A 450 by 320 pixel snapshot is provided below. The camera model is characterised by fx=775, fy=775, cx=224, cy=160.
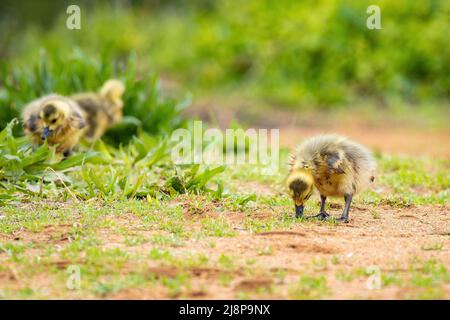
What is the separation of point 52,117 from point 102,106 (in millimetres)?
1625

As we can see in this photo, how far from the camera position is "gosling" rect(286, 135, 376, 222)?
602 cm

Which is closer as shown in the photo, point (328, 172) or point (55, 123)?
point (328, 172)

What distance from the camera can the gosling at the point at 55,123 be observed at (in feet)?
25.6

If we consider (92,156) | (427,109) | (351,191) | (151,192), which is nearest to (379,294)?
(351,191)

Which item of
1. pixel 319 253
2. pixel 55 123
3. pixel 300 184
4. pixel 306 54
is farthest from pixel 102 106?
pixel 306 54

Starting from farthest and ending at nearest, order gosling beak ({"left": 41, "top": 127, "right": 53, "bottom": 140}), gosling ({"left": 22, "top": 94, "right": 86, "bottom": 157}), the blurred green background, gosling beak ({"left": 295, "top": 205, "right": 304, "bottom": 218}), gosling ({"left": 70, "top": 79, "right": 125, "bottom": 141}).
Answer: the blurred green background → gosling ({"left": 70, "top": 79, "right": 125, "bottom": 141}) → gosling ({"left": 22, "top": 94, "right": 86, "bottom": 157}) → gosling beak ({"left": 41, "top": 127, "right": 53, "bottom": 140}) → gosling beak ({"left": 295, "top": 205, "right": 304, "bottom": 218})

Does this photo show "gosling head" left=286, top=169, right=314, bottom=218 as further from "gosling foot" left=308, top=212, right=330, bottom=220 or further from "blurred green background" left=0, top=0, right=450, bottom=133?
"blurred green background" left=0, top=0, right=450, bottom=133

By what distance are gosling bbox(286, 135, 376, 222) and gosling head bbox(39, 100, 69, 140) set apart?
9.04 feet

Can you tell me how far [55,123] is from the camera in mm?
7852

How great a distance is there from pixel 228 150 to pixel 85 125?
6.44 ft

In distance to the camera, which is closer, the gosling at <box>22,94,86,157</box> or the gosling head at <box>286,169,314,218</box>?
the gosling head at <box>286,169,314,218</box>

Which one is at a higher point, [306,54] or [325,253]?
[306,54]

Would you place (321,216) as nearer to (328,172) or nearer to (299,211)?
(299,211)

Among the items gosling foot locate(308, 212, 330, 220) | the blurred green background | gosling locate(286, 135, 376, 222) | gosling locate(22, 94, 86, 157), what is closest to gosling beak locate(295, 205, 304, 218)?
gosling locate(286, 135, 376, 222)
